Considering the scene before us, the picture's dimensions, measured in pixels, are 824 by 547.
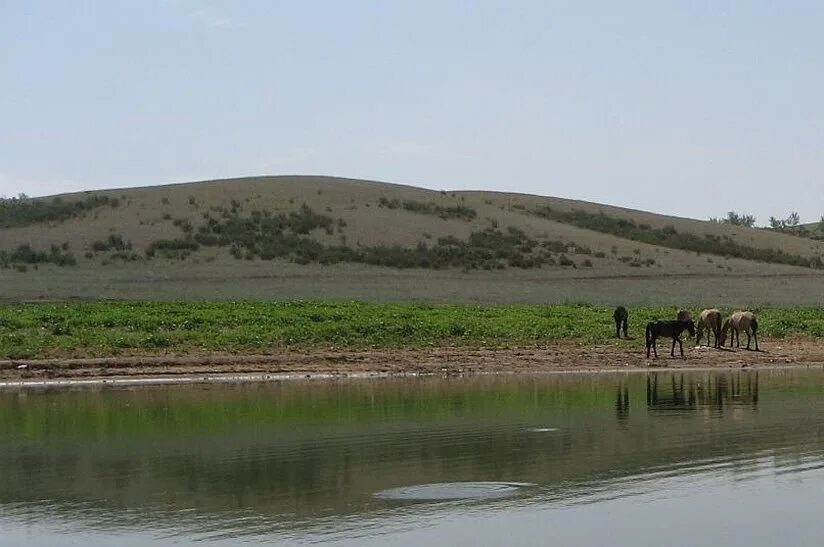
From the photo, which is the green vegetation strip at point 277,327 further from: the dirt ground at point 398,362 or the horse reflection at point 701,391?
the horse reflection at point 701,391

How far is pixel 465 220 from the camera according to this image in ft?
226

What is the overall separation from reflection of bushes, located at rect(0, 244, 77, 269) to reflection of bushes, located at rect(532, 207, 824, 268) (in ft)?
103

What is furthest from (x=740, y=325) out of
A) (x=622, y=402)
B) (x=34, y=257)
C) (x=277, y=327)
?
(x=34, y=257)

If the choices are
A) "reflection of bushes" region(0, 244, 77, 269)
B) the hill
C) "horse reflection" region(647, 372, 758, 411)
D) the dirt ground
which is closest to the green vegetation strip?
the dirt ground

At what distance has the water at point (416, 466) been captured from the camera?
13.2m

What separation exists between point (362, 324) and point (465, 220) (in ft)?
118

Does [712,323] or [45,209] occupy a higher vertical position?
[45,209]

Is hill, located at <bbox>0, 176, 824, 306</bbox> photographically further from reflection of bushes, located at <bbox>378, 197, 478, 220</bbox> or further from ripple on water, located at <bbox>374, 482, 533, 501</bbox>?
ripple on water, located at <bbox>374, 482, 533, 501</bbox>

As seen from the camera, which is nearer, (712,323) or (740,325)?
(740,325)

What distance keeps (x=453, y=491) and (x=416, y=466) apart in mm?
1738

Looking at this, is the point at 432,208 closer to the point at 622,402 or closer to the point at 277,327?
the point at 277,327

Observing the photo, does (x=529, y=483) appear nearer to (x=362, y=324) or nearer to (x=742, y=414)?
(x=742, y=414)

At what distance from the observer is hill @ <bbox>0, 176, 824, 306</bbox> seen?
4684 cm

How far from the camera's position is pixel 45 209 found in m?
65.6
